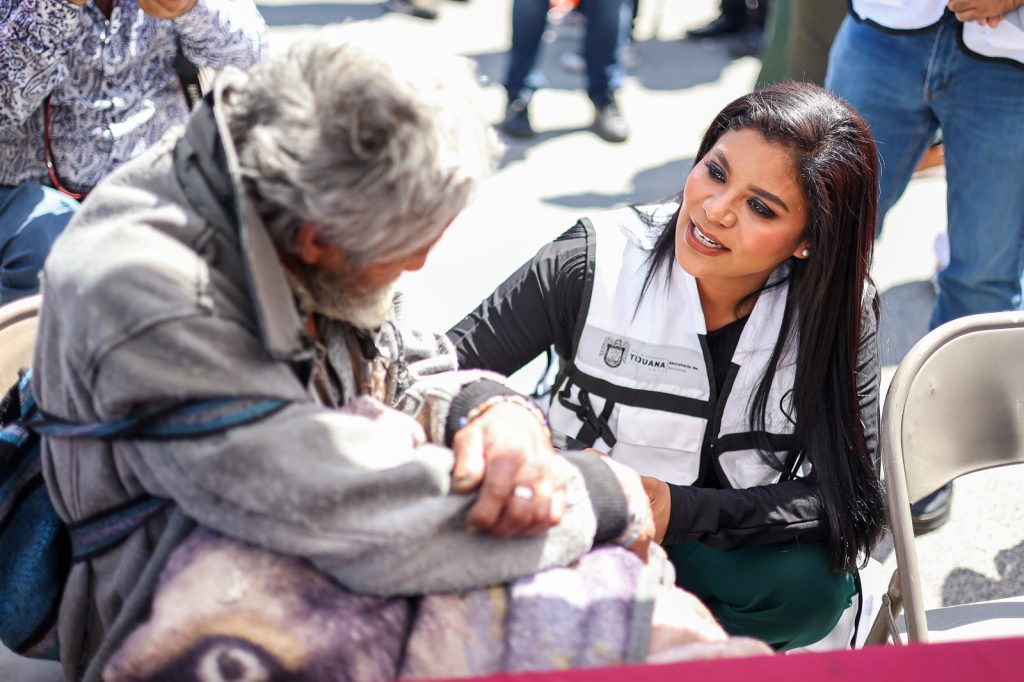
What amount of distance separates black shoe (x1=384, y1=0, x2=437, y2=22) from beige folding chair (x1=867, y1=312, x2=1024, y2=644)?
471cm

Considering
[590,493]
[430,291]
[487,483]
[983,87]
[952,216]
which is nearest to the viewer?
[487,483]

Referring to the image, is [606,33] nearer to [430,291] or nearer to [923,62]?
[430,291]

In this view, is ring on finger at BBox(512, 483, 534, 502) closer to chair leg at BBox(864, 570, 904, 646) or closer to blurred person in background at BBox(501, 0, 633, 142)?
chair leg at BBox(864, 570, 904, 646)

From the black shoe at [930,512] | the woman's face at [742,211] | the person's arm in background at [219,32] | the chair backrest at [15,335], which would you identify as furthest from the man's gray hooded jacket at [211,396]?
the black shoe at [930,512]

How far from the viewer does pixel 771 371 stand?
188 centimetres

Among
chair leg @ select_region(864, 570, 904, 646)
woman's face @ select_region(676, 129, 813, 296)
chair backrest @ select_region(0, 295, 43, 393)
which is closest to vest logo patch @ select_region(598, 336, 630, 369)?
woman's face @ select_region(676, 129, 813, 296)

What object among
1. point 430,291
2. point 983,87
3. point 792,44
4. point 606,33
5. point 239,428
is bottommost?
point 430,291

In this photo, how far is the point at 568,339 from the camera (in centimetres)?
201

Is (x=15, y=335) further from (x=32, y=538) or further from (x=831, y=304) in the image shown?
(x=831, y=304)

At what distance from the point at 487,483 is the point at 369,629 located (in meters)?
0.21

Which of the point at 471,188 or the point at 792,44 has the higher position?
the point at 471,188

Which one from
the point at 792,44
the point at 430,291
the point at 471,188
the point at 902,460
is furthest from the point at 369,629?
the point at 792,44

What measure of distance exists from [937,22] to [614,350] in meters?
1.34

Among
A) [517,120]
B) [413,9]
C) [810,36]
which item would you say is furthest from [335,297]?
[413,9]
